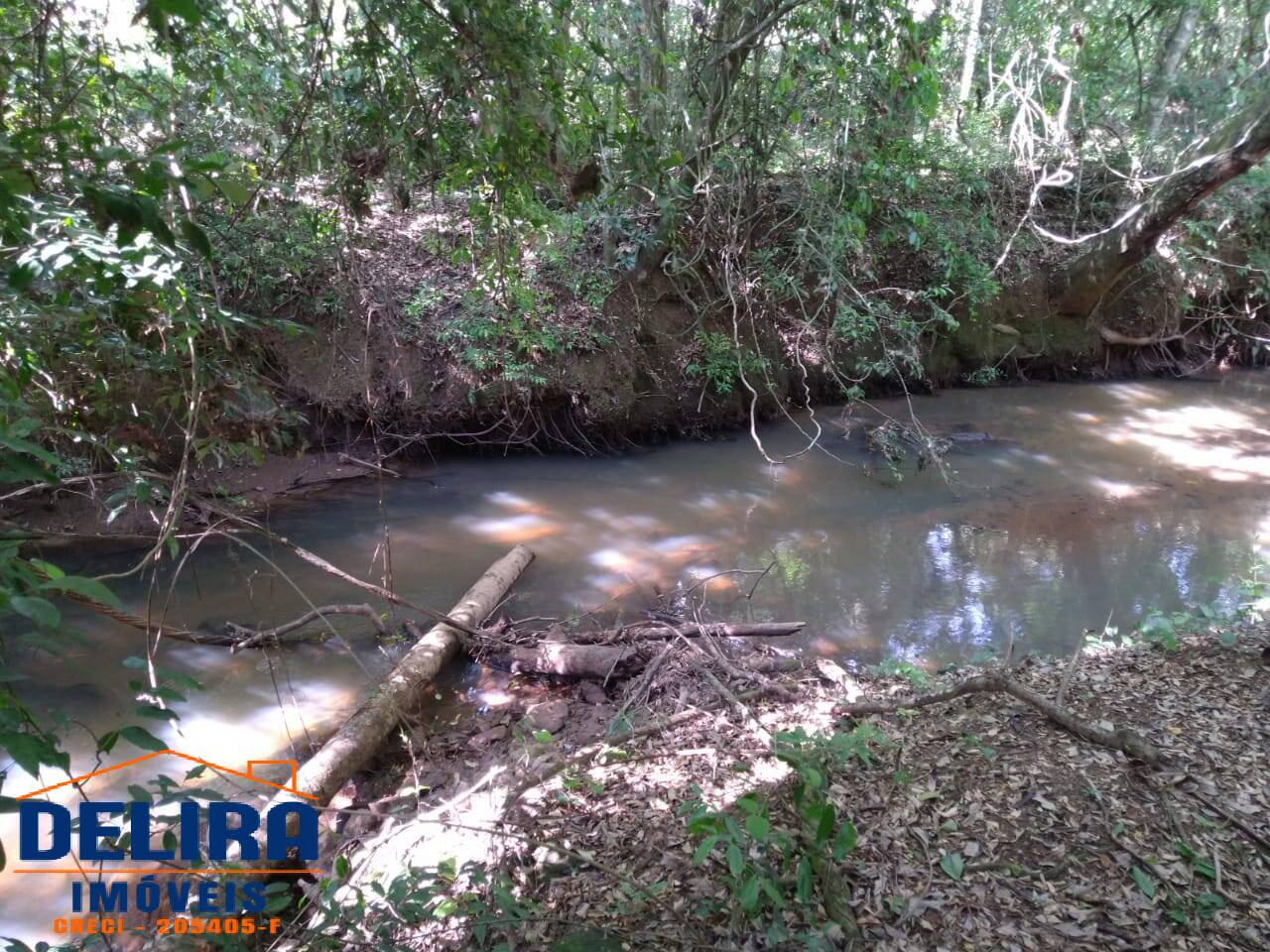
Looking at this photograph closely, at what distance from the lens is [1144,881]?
2395 millimetres

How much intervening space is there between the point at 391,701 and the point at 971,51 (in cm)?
1441

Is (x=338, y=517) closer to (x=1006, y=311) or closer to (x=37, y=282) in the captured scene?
(x=37, y=282)

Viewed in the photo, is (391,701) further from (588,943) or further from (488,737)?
(588,943)

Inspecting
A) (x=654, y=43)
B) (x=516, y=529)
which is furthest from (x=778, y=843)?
(x=654, y=43)

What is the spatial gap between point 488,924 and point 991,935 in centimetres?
151

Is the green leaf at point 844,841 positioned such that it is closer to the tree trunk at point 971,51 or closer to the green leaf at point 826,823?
the green leaf at point 826,823

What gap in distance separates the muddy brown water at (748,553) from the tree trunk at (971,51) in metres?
6.67

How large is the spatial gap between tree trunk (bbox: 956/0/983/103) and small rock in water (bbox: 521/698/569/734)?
12.7m

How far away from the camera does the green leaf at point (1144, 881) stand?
2352 mm

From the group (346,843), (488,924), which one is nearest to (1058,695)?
(488,924)

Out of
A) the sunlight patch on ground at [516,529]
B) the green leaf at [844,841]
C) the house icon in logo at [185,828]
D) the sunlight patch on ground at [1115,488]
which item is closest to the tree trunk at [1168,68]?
the sunlight patch on ground at [1115,488]

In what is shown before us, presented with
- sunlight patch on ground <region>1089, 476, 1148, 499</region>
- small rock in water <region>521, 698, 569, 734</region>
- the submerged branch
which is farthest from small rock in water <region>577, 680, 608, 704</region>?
sunlight patch on ground <region>1089, 476, 1148, 499</region>

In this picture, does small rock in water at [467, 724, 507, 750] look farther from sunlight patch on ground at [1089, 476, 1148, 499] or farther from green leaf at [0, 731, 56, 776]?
sunlight patch on ground at [1089, 476, 1148, 499]

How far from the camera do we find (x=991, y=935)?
7.38 ft
